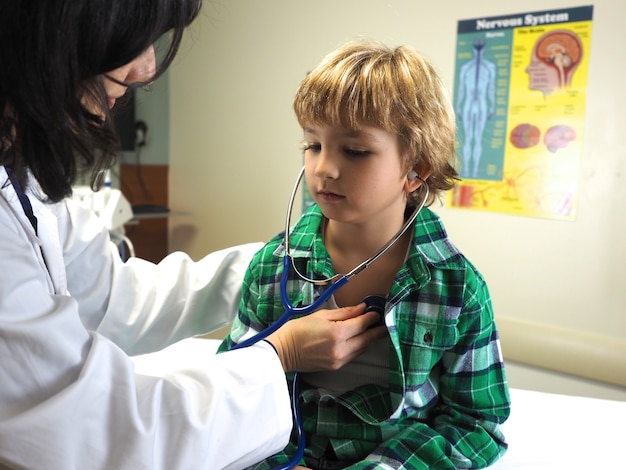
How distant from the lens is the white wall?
2289 mm

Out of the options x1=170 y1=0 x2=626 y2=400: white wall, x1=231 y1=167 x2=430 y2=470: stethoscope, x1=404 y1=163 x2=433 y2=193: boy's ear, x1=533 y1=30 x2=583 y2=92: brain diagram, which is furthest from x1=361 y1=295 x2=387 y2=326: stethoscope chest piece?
x1=533 y1=30 x2=583 y2=92: brain diagram

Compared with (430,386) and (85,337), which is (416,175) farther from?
(85,337)

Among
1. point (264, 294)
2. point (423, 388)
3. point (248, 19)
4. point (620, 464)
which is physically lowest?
point (620, 464)

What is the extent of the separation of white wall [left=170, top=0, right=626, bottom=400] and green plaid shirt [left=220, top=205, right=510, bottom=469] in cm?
130

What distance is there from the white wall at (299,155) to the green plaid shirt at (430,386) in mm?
1300

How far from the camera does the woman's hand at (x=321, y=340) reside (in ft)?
3.55

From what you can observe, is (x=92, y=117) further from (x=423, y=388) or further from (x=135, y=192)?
(x=135, y=192)

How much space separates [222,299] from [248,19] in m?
2.28

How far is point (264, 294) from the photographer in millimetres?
1286

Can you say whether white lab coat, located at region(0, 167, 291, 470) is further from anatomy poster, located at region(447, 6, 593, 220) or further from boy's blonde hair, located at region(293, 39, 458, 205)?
anatomy poster, located at region(447, 6, 593, 220)

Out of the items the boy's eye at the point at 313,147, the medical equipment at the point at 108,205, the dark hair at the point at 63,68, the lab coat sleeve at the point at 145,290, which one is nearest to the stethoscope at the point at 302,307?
the boy's eye at the point at 313,147

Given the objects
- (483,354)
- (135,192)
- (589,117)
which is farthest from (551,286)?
(135,192)

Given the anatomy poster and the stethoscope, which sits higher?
the anatomy poster

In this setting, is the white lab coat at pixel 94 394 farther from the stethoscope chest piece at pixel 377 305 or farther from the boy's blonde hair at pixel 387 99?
the boy's blonde hair at pixel 387 99
